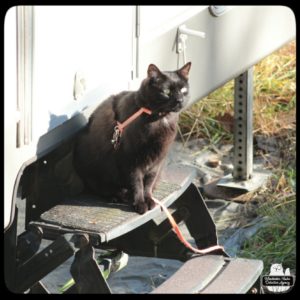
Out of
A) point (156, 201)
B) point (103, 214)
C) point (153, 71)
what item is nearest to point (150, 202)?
point (156, 201)

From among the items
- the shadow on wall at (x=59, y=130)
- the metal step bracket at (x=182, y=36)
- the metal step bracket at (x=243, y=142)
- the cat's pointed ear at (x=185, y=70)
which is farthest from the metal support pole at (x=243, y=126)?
the shadow on wall at (x=59, y=130)

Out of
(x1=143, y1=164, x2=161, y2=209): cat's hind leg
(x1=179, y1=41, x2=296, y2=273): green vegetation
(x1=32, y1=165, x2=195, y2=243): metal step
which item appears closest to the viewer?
(x1=32, y1=165, x2=195, y2=243): metal step

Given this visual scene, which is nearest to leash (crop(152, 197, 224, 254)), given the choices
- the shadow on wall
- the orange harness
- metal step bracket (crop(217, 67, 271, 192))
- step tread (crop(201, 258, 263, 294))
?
the orange harness

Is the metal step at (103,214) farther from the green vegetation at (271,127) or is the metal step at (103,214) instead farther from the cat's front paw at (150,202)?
the green vegetation at (271,127)

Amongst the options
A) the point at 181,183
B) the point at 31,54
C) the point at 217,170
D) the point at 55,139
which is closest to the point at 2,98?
the point at 31,54

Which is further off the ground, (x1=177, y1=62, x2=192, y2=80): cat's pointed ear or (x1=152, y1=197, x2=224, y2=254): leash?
(x1=177, y1=62, x2=192, y2=80): cat's pointed ear

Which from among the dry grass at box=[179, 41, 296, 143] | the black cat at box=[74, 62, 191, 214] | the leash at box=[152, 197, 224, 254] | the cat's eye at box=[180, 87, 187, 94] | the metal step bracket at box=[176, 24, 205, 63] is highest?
the metal step bracket at box=[176, 24, 205, 63]

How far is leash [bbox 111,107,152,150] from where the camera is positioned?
256 centimetres

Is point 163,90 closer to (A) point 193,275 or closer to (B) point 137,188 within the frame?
(B) point 137,188

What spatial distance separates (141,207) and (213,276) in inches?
12.3

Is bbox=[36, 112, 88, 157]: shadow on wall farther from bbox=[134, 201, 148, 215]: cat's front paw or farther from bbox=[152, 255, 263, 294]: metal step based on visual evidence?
bbox=[152, 255, 263, 294]: metal step

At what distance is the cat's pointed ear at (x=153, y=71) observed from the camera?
250 centimetres

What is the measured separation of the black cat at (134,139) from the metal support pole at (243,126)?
0.93 metres

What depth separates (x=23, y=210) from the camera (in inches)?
98.6
